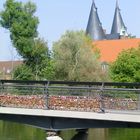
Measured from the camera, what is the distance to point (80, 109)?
67.7 ft

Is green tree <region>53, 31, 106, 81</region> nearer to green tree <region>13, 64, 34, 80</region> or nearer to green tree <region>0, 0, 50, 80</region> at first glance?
green tree <region>0, 0, 50, 80</region>

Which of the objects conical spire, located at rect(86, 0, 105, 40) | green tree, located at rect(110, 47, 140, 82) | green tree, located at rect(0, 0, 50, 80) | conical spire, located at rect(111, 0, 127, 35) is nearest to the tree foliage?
green tree, located at rect(0, 0, 50, 80)

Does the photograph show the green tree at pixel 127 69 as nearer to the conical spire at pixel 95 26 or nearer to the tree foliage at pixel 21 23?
the tree foliage at pixel 21 23

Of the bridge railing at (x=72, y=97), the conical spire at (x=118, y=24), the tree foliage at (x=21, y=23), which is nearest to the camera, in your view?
the bridge railing at (x=72, y=97)

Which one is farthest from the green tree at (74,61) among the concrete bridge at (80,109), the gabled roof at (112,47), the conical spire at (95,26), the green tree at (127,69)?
the conical spire at (95,26)

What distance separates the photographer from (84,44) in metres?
62.8

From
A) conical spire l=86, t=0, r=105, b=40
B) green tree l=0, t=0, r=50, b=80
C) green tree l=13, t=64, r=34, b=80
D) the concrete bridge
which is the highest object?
conical spire l=86, t=0, r=105, b=40

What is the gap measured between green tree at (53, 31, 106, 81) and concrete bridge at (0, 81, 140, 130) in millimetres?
36593

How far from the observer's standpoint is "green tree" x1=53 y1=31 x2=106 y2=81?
59.7 metres

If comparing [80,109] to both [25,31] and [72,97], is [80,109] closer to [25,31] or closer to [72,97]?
[72,97]

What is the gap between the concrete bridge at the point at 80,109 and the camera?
19.6m

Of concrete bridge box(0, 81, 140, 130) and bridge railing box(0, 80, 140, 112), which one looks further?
bridge railing box(0, 80, 140, 112)

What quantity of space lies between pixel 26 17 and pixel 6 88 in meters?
44.7

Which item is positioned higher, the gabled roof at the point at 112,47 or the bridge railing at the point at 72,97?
the gabled roof at the point at 112,47
